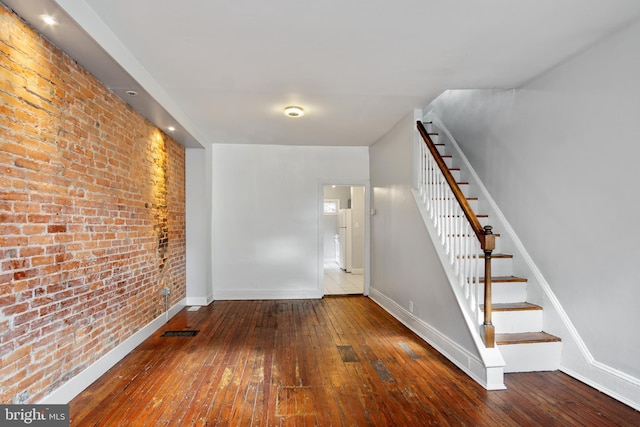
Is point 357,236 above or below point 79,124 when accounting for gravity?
below

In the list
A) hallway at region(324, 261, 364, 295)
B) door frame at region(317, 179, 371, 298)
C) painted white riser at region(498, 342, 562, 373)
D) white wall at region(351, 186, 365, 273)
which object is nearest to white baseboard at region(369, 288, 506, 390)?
painted white riser at region(498, 342, 562, 373)

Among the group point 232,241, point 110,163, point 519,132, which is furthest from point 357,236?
point 110,163

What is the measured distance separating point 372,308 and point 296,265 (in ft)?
4.84

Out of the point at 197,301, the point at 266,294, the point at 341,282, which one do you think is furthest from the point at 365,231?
the point at 197,301

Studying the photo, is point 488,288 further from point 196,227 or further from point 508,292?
point 196,227

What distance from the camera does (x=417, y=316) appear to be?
3766mm

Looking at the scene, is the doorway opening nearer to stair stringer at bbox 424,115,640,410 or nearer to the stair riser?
stair stringer at bbox 424,115,640,410

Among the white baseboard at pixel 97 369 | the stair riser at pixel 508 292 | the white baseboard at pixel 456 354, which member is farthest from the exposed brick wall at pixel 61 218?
the stair riser at pixel 508 292

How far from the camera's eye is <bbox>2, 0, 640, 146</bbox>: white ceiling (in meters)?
2.01

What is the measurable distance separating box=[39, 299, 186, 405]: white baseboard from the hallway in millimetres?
3153

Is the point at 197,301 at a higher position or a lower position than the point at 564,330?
lower

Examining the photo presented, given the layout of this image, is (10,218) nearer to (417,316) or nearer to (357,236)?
(417,316)

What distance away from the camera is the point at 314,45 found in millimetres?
2441

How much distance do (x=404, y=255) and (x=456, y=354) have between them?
145 cm
